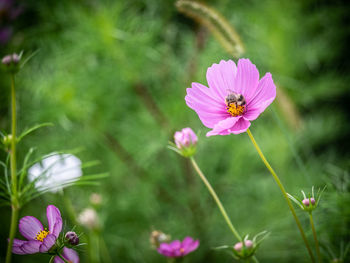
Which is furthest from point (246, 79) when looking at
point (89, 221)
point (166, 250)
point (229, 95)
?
point (89, 221)

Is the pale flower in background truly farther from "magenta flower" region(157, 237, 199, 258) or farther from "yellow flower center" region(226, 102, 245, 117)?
"yellow flower center" region(226, 102, 245, 117)

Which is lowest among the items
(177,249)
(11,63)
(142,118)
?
(177,249)

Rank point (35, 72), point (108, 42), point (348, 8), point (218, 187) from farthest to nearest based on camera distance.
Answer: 1. point (348, 8)
2. point (218, 187)
3. point (35, 72)
4. point (108, 42)

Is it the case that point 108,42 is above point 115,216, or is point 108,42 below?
above

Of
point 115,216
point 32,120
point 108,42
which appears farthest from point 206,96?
point 115,216

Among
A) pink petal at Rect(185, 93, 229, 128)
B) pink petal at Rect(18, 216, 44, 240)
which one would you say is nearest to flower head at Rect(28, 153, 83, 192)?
pink petal at Rect(18, 216, 44, 240)

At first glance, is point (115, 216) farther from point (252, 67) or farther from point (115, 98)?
point (252, 67)

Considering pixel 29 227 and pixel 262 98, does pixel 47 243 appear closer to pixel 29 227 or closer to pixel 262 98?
pixel 29 227
